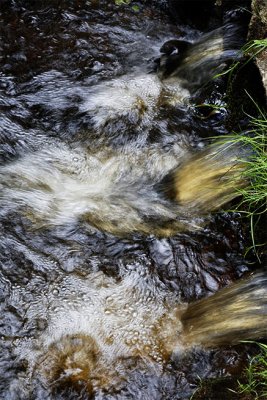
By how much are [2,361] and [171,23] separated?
473cm

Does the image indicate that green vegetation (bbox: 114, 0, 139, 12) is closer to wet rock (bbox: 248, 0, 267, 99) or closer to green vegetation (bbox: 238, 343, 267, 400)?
wet rock (bbox: 248, 0, 267, 99)

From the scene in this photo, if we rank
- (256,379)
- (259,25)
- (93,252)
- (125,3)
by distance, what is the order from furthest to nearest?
(125,3) < (259,25) < (93,252) < (256,379)

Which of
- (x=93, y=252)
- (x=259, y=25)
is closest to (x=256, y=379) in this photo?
(x=93, y=252)

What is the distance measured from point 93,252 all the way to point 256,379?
57.9 inches

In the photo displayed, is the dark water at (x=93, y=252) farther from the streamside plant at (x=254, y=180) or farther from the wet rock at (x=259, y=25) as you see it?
the wet rock at (x=259, y=25)

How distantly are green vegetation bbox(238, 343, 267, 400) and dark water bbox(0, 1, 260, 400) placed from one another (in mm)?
125

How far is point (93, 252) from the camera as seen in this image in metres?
3.92

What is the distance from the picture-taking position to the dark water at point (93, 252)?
10.8 ft

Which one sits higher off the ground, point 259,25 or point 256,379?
point 259,25

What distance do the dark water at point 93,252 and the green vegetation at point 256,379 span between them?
4.9 inches

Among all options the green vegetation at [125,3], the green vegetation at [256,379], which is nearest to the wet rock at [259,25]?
the green vegetation at [125,3]

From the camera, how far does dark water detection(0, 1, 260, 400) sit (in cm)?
329

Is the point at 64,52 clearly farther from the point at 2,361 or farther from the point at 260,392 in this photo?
the point at 260,392

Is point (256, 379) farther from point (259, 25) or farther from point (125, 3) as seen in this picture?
point (125, 3)
